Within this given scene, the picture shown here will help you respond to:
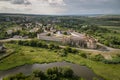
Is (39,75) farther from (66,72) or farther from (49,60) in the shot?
(49,60)

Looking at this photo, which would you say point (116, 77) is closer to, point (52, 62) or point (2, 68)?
point (52, 62)

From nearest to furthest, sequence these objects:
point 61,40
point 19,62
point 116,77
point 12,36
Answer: point 116,77, point 19,62, point 61,40, point 12,36

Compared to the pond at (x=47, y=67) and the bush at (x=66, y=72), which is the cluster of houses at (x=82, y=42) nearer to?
the pond at (x=47, y=67)

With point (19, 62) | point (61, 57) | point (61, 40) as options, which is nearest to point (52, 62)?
point (61, 57)

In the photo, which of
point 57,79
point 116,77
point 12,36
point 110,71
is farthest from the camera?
point 12,36

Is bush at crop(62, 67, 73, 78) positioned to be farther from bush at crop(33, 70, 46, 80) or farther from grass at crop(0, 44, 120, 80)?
grass at crop(0, 44, 120, 80)

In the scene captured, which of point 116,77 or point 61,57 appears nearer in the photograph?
point 116,77

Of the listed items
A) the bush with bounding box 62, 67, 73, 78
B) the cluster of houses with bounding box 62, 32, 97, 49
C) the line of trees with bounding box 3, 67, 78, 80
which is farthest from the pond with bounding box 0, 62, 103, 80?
the cluster of houses with bounding box 62, 32, 97, 49
